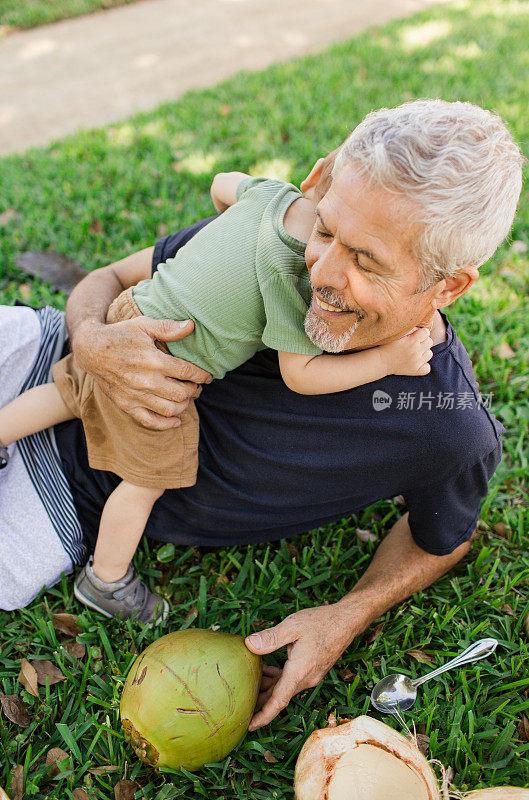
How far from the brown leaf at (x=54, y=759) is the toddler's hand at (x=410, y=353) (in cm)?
149

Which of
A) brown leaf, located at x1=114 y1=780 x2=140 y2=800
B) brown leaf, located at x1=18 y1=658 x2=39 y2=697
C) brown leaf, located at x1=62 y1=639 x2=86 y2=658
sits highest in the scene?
brown leaf, located at x1=18 y1=658 x2=39 y2=697

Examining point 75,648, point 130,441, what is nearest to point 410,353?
point 130,441

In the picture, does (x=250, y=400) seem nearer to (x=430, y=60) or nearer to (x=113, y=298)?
(x=113, y=298)

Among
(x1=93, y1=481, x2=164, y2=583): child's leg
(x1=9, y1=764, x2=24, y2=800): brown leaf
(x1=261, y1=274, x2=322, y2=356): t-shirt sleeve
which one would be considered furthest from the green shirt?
(x1=9, y1=764, x2=24, y2=800): brown leaf

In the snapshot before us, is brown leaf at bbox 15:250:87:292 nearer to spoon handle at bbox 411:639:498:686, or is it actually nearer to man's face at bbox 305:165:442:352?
man's face at bbox 305:165:442:352

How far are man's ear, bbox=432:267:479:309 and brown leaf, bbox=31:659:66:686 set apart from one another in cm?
166

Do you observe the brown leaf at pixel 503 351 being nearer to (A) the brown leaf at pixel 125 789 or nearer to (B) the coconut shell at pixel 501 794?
(B) the coconut shell at pixel 501 794

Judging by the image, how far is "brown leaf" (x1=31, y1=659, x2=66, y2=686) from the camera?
2.11 metres

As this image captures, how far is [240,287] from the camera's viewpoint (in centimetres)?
193

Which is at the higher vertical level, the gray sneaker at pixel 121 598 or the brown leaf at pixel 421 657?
the gray sneaker at pixel 121 598

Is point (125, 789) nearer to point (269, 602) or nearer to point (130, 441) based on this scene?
point (269, 602)

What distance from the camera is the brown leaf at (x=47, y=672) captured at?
2105 mm

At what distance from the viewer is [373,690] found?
2.07 metres

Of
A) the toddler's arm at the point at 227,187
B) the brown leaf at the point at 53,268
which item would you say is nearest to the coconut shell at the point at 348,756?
the toddler's arm at the point at 227,187
